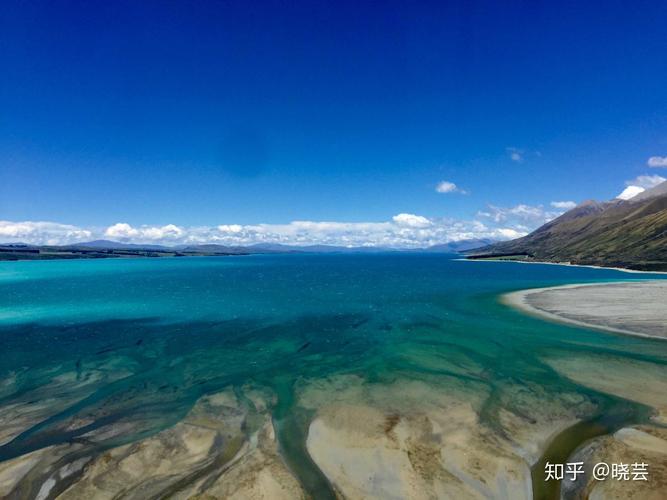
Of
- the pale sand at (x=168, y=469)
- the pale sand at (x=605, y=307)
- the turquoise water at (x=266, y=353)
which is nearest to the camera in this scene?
the pale sand at (x=168, y=469)

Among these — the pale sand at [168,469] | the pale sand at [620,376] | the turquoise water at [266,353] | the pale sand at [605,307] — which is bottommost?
the turquoise water at [266,353]

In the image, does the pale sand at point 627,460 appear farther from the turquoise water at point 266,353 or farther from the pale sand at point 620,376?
the pale sand at point 620,376

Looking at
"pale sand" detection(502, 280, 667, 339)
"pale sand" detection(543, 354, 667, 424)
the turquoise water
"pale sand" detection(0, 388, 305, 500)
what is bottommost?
the turquoise water

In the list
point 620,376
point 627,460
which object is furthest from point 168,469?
point 620,376

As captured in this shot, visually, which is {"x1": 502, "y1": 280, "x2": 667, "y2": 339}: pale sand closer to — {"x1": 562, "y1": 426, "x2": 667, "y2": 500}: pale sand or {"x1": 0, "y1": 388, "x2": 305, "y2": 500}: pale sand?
{"x1": 562, "y1": 426, "x2": 667, "y2": 500}: pale sand

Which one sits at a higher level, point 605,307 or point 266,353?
point 605,307

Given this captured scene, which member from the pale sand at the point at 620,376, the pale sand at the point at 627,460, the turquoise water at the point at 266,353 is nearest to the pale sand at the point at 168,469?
the turquoise water at the point at 266,353

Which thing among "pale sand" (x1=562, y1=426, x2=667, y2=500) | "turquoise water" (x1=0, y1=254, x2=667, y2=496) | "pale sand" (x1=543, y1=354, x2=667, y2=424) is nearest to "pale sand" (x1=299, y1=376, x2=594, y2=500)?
"turquoise water" (x1=0, y1=254, x2=667, y2=496)

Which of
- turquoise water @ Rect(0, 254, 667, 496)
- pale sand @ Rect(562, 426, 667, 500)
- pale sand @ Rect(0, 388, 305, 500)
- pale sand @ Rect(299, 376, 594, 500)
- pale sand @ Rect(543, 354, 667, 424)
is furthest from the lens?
pale sand @ Rect(543, 354, 667, 424)

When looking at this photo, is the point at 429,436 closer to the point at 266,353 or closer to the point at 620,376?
the point at 620,376
